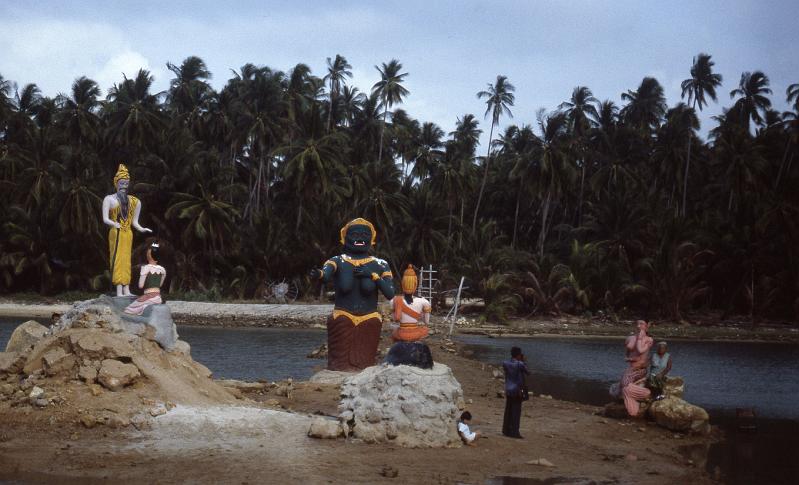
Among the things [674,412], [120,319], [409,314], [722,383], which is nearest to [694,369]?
[722,383]

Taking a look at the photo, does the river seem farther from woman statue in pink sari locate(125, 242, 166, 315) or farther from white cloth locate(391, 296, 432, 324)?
woman statue in pink sari locate(125, 242, 166, 315)

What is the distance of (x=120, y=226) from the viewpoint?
13734 mm

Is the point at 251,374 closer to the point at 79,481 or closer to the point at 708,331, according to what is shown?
the point at 79,481

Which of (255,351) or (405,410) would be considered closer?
(405,410)

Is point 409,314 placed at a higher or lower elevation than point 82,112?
lower

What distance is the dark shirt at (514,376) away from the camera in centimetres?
1158

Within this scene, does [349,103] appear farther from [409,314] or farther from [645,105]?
[409,314]

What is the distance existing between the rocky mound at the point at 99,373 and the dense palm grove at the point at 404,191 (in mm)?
31928

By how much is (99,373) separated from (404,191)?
186ft

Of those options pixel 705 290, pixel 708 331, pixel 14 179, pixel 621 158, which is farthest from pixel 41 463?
pixel 621 158

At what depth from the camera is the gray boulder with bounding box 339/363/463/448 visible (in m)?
10.3

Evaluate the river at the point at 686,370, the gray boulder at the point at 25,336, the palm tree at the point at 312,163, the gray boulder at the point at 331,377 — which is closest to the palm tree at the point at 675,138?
the palm tree at the point at 312,163

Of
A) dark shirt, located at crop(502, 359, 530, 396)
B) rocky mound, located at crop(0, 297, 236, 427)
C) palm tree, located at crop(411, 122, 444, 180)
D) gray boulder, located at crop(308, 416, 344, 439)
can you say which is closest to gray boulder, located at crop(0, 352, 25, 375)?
rocky mound, located at crop(0, 297, 236, 427)

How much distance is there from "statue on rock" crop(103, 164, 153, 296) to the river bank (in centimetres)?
2383
